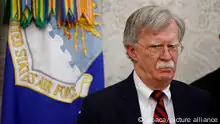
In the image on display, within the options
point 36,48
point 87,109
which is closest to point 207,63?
point 36,48

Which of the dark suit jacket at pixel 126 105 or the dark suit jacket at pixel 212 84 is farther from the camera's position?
the dark suit jacket at pixel 212 84

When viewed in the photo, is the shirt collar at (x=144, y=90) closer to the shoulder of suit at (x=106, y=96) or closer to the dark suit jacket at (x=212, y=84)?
the shoulder of suit at (x=106, y=96)

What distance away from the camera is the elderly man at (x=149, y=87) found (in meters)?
1.15

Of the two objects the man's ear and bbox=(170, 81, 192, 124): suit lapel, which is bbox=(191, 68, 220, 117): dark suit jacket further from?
the man's ear

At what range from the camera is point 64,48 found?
1.85 meters

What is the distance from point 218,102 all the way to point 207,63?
98cm

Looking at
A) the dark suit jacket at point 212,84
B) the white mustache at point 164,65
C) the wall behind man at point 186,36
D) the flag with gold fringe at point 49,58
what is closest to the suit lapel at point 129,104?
the white mustache at point 164,65

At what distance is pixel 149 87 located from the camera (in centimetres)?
120

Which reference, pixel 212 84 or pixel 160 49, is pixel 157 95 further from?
pixel 212 84

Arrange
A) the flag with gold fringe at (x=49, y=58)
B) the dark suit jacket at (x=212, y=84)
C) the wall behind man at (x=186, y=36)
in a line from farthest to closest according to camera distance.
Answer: the wall behind man at (x=186, y=36) → the flag with gold fringe at (x=49, y=58) → the dark suit jacket at (x=212, y=84)

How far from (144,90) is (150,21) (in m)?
0.25

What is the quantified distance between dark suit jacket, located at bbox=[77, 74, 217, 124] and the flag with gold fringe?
2.07 feet

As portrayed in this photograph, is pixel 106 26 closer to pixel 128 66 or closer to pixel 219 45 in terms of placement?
pixel 128 66

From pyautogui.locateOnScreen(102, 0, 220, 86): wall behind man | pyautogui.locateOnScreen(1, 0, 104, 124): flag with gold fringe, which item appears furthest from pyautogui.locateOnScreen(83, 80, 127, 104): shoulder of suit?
pyautogui.locateOnScreen(102, 0, 220, 86): wall behind man
